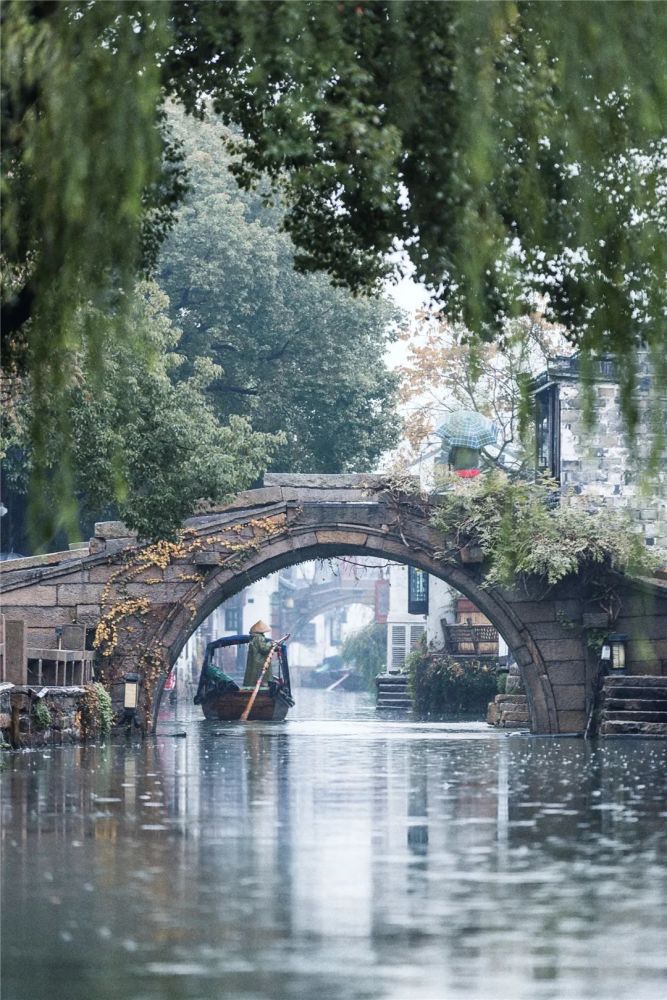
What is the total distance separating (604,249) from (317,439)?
31.2 meters

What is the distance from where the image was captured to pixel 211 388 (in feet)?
125

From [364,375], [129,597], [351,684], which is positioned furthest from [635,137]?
[351,684]

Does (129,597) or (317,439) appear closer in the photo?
(129,597)

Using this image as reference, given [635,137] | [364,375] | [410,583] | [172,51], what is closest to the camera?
[635,137]

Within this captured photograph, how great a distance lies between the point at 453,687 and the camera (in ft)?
132

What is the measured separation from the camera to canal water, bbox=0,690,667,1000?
5266 mm

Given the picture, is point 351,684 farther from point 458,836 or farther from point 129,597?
point 458,836

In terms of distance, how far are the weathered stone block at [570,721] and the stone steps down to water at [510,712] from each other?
4.14m

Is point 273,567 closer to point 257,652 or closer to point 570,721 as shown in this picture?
point 570,721

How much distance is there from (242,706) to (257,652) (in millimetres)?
1244

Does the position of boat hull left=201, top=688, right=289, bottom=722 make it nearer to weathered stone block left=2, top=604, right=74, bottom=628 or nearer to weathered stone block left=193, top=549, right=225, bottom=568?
weathered stone block left=193, top=549, right=225, bottom=568

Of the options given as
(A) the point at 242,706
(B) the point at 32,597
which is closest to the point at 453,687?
(A) the point at 242,706

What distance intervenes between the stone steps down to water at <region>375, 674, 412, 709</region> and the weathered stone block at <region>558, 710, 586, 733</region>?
19.1 m

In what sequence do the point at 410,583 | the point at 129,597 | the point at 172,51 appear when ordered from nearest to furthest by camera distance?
the point at 172,51 → the point at 129,597 → the point at 410,583
